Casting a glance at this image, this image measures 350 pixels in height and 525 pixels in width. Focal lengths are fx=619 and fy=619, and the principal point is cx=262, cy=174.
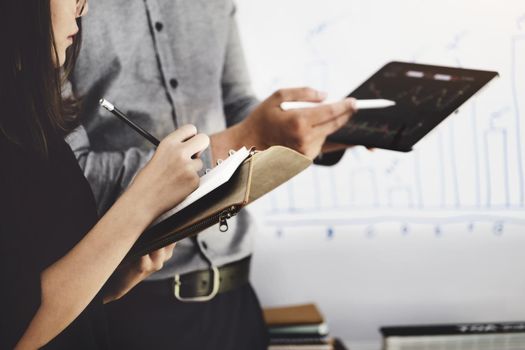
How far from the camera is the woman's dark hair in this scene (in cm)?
108

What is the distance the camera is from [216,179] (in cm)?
88

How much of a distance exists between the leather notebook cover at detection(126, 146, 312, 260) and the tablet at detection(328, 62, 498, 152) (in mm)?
233

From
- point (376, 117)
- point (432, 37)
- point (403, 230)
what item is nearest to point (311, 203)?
point (403, 230)

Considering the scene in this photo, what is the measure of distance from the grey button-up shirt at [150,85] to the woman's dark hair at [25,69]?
0.08 metres

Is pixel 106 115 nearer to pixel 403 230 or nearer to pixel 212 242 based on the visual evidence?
pixel 212 242

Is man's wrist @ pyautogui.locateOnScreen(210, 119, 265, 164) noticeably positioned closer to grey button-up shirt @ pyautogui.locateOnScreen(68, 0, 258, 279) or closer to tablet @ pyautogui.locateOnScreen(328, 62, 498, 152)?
A: grey button-up shirt @ pyautogui.locateOnScreen(68, 0, 258, 279)

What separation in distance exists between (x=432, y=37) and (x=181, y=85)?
565mm

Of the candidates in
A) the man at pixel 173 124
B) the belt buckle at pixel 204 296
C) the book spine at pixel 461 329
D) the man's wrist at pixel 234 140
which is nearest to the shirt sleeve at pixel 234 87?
the man at pixel 173 124

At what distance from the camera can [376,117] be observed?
1.16 metres

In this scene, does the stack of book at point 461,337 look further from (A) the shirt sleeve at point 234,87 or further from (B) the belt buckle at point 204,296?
(A) the shirt sleeve at point 234,87

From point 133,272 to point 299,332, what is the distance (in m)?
0.45

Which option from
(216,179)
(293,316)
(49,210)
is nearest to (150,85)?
(49,210)

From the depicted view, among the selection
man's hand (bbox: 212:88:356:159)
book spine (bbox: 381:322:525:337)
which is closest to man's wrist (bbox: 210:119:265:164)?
man's hand (bbox: 212:88:356:159)

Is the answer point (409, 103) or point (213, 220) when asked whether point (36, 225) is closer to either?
point (213, 220)
